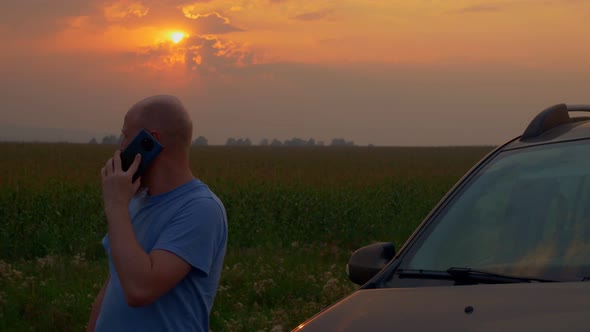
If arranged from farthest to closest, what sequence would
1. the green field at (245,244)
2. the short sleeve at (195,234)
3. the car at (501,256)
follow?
the green field at (245,244)
the short sleeve at (195,234)
the car at (501,256)

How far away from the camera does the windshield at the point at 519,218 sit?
3.24 meters

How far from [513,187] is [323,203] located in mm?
14615

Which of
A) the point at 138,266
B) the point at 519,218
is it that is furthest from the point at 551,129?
the point at 138,266

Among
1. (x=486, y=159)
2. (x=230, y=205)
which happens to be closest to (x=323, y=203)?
(x=230, y=205)

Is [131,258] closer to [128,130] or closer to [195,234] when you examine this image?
[195,234]

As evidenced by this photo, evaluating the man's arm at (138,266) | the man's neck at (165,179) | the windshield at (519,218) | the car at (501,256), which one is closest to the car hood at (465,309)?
the car at (501,256)

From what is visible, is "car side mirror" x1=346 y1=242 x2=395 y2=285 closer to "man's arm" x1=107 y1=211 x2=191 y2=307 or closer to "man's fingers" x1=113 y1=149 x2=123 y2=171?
"man's arm" x1=107 y1=211 x2=191 y2=307

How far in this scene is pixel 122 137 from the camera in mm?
3049

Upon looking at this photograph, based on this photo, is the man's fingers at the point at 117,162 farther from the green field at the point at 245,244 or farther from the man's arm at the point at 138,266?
the green field at the point at 245,244

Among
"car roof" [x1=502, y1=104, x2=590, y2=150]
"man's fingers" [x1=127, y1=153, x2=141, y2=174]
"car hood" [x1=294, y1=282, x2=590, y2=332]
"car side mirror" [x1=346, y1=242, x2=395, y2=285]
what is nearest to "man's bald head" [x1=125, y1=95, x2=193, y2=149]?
"man's fingers" [x1=127, y1=153, x2=141, y2=174]

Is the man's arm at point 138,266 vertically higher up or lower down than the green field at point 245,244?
higher up

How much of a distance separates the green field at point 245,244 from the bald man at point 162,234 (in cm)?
431

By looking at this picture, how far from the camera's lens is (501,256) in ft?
10.8

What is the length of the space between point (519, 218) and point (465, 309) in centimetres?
80
